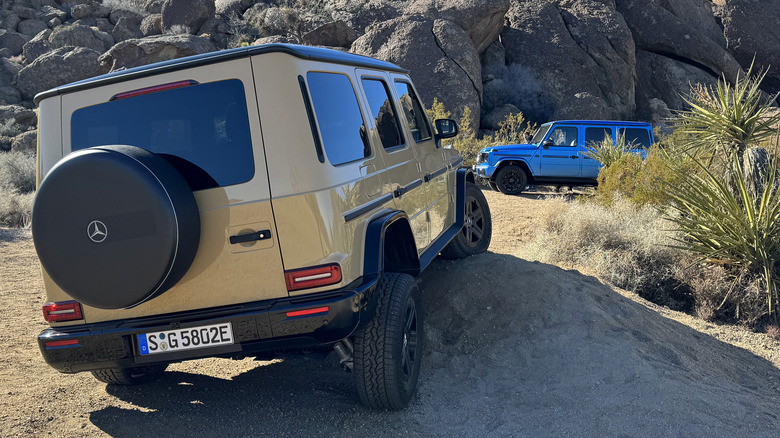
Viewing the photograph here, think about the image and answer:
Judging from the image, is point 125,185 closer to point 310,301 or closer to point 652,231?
point 310,301

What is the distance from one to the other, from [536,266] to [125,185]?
375 cm

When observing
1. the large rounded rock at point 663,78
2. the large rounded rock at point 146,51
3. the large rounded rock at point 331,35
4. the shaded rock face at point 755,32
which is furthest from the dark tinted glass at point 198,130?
the shaded rock face at point 755,32

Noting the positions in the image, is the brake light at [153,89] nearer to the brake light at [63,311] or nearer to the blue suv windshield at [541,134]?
the brake light at [63,311]

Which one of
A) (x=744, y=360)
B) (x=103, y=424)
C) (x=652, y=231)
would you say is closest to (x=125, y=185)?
(x=103, y=424)

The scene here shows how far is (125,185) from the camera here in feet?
8.66

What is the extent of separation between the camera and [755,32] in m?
26.9

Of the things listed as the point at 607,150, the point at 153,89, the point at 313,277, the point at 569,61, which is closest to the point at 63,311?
the point at 153,89

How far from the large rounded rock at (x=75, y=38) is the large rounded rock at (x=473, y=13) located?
14825mm

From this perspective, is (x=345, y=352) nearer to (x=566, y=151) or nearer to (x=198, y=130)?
(x=198, y=130)

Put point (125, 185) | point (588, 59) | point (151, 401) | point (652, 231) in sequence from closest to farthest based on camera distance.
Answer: point (125, 185) → point (151, 401) → point (652, 231) → point (588, 59)

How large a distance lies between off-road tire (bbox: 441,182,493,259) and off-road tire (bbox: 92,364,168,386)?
2.79 m

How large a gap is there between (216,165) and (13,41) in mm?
31783

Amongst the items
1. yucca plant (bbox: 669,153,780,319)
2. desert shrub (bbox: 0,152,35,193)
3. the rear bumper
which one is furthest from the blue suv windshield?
desert shrub (bbox: 0,152,35,193)

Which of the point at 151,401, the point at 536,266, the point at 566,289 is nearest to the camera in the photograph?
the point at 151,401
